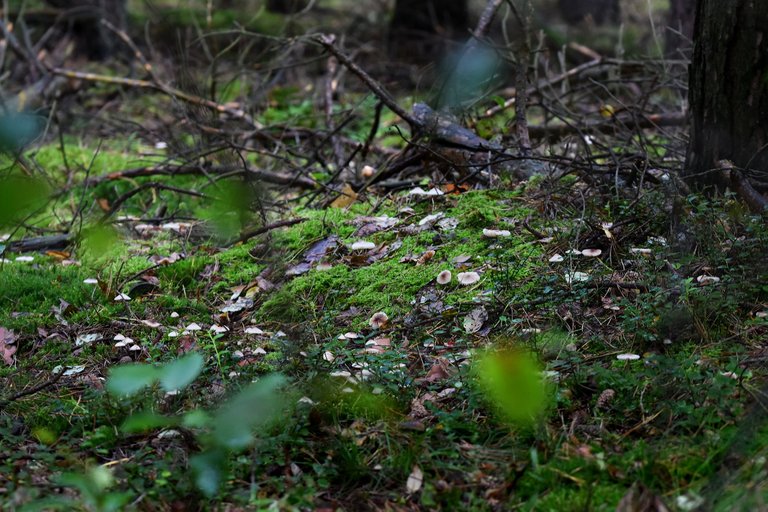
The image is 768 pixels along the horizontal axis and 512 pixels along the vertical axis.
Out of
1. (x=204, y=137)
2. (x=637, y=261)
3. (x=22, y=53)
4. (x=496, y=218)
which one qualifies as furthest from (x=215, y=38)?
(x=637, y=261)

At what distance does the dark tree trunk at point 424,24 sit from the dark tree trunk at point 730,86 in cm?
757

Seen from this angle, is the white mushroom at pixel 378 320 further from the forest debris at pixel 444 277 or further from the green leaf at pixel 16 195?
the green leaf at pixel 16 195

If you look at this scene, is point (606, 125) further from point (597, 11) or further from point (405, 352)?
point (597, 11)

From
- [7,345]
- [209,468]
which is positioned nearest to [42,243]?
[7,345]

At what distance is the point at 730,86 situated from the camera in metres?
3.96

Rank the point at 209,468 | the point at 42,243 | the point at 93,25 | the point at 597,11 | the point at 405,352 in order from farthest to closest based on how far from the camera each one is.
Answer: the point at 597,11
the point at 93,25
the point at 42,243
the point at 405,352
the point at 209,468

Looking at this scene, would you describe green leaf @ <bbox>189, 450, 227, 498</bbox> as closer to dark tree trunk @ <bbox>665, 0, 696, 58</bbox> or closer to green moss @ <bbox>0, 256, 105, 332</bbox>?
green moss @ <bbox>0, 256, 105, 332</bbox>

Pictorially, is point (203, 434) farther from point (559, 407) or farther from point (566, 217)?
point (566, 217)

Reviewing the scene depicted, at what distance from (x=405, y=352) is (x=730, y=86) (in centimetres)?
228

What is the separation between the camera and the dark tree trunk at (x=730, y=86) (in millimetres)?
3846

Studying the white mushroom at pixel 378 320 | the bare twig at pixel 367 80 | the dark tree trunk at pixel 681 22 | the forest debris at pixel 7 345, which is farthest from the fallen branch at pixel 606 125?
the forest debris at pixel 7 345

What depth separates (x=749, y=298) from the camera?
328 centimetres

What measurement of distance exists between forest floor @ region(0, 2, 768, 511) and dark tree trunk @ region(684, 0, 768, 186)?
12.8 inches

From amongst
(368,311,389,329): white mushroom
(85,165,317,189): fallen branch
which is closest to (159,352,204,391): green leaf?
(368,311,389,329): white mushroom
